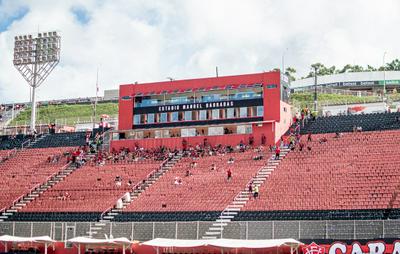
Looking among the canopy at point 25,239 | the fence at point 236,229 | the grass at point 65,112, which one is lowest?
the canopy at point 25,239

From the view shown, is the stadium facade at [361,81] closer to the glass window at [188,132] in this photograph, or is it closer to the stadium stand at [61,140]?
the stadium stand at [61,140]

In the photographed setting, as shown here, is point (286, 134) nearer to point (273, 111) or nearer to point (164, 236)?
point (273, 111)

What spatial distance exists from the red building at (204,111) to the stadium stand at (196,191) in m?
3.51

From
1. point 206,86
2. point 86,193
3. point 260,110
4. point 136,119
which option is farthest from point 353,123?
point 86,193

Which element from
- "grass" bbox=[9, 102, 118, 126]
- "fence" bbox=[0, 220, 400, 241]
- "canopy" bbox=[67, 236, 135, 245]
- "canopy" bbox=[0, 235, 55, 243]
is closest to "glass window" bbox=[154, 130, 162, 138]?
"fence" bbox=[0, 220, 400, 241]

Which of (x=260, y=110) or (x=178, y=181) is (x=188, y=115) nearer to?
(x=260, y=110)

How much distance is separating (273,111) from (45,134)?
87.2 ft

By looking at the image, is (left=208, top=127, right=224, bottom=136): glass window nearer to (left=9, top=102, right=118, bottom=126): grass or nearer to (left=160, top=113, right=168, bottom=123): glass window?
(left=160, top=113, right=168, bottom=123): glass window

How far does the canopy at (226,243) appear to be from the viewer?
3681cm

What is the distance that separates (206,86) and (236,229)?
24.4 metres

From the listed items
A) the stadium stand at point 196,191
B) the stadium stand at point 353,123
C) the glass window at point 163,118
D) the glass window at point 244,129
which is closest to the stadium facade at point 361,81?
the stadium stand at point 353,123

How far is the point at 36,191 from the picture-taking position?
2288 inches

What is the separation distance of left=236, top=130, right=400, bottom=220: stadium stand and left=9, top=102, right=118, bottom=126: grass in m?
51.6

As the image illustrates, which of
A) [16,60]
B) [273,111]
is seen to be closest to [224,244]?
[273,111]
